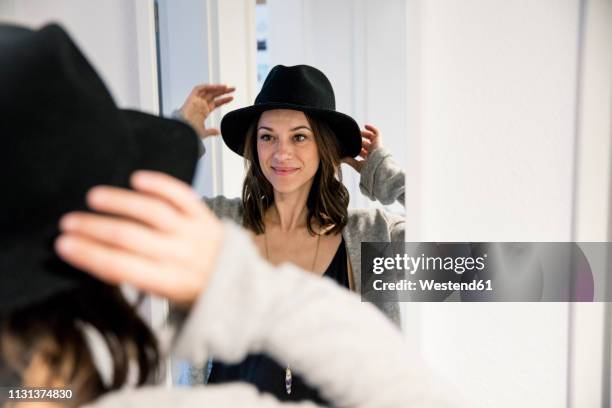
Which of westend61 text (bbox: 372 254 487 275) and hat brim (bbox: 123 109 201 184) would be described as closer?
hat brim (bbox: 123 109 201 184)

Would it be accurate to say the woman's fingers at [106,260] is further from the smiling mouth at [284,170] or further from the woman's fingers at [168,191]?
the smiling mouth at [284,170]

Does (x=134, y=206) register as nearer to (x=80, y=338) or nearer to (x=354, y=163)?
(x=80, y=338)

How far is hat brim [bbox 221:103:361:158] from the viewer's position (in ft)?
2.71

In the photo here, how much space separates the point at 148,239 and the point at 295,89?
1.99 feet

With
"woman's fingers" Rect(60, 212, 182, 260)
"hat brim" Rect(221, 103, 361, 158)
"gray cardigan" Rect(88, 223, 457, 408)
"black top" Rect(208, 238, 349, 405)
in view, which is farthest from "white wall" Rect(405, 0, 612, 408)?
"woman's fingers" Rect(60, 212, 182, 260)

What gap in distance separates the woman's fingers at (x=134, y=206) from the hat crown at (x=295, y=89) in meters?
0.58

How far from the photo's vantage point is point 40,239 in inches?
11.1

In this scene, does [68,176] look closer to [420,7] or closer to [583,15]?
[420,7]

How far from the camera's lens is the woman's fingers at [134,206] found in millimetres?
249

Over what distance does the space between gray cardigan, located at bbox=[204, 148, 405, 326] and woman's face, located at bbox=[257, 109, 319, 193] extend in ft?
0.34

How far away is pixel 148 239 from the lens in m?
0.25

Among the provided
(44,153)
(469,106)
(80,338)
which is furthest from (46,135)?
(469,106)

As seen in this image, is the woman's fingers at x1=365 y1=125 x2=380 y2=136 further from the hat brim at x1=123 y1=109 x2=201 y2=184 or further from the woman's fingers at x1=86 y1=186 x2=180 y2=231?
the woman's fingers at x1=86 y1=186 x2=180 y2=231

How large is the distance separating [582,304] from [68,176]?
0.93 m
